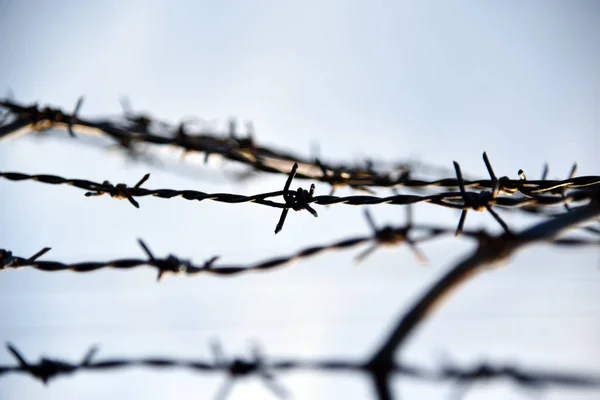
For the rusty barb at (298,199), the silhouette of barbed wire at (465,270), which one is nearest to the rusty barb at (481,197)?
the silhouette of barbed wire at (465,270)

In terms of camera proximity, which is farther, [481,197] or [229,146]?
[229,146]

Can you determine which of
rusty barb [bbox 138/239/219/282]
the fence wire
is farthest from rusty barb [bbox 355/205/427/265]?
rusty barb [bbox 138/239/219/282]

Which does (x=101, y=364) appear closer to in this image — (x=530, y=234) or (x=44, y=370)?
(x=44, y=370)

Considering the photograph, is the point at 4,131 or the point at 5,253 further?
the point at 4,131

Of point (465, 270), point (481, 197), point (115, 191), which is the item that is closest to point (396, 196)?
point (481, 197)

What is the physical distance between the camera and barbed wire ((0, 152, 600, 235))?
5.03 ft

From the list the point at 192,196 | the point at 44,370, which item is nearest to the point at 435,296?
the point at 192,196

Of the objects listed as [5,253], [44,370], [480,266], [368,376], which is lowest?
[44,370]

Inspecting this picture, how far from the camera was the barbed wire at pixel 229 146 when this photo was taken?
5.45 ft

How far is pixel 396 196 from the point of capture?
1.64 meters

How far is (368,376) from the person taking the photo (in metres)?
2.52

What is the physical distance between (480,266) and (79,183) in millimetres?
1818

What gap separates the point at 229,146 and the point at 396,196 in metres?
1.51

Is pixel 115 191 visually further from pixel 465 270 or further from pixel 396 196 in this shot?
pixel 465 270
